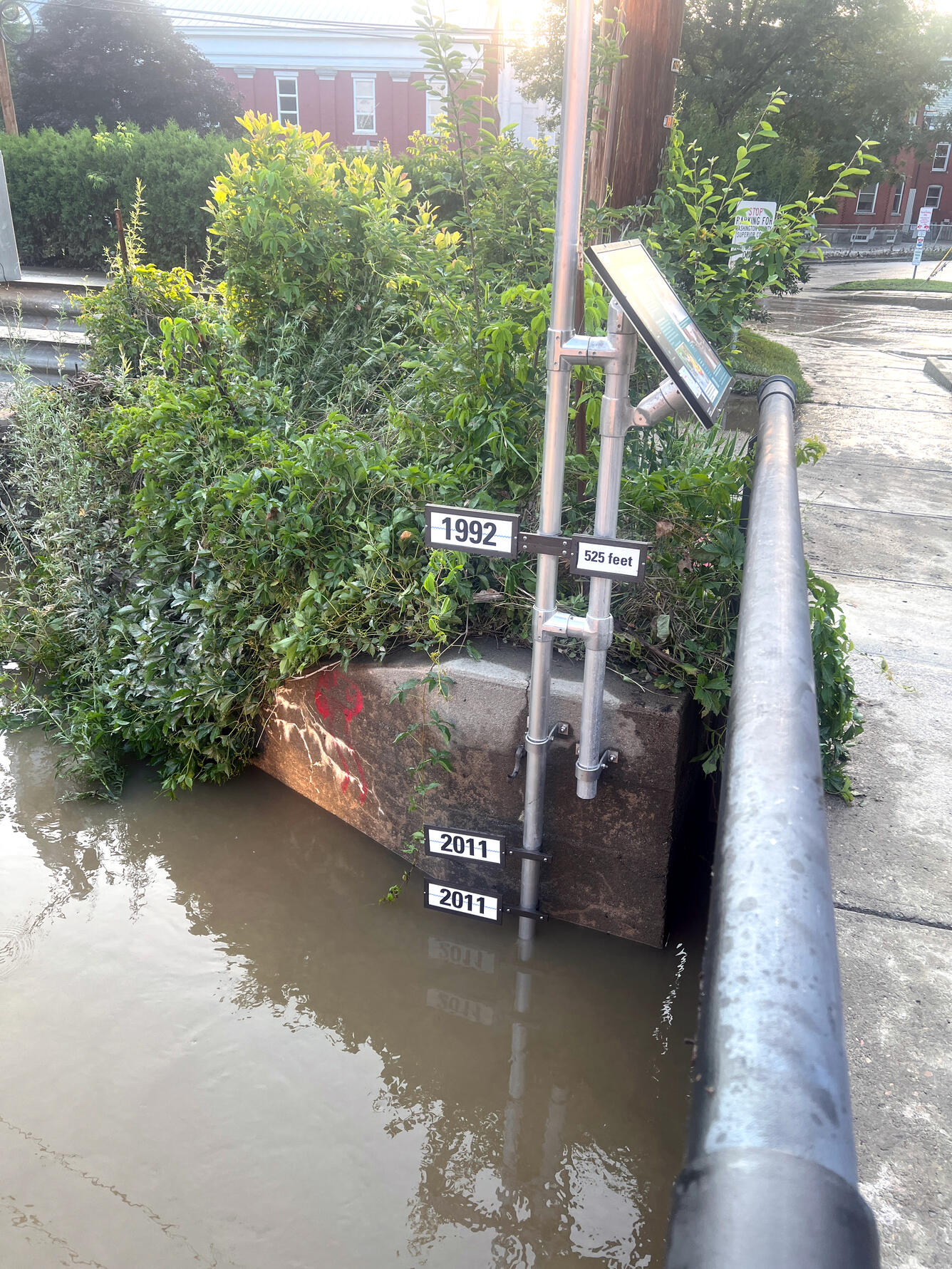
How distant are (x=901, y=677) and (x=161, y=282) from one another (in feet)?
15.2

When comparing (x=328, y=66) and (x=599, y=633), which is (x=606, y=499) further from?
(x=328, y=66)

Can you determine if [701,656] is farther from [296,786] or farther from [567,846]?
[296,786]

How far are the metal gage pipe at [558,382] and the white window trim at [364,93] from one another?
132 ft

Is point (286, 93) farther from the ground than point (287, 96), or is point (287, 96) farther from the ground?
point (286, 93)

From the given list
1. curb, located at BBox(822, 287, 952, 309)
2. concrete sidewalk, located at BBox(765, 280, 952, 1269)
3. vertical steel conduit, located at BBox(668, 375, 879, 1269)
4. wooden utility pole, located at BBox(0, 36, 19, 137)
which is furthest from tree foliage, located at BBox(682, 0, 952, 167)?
vertical steel conduit, located at BBox(668, 375, 879, 1269)

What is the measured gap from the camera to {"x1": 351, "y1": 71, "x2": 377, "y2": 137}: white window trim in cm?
3662

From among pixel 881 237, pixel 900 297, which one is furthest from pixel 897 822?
pixel 881 237

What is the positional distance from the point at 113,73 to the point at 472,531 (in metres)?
33.2

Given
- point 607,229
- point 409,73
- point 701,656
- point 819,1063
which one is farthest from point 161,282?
point 409,73

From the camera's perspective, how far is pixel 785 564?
117 cm

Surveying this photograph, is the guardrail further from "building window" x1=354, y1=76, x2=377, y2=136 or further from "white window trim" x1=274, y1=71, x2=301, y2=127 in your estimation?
"white window trim" x1=274, y1=71, x2=301, y2=127

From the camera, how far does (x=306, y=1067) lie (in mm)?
2576

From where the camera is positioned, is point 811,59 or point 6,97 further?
point 811,59

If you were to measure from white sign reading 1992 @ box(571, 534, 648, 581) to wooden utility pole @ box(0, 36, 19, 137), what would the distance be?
19.0m
